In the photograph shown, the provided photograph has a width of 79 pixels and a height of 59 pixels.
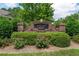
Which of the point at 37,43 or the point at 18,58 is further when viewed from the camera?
the point at 37,43

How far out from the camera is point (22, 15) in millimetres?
9484

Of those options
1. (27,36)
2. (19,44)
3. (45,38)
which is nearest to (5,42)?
(19,44)

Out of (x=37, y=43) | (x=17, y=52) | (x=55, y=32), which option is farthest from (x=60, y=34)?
(x=17, y=52)

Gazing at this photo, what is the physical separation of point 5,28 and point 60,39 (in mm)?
1859

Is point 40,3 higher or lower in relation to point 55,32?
higher

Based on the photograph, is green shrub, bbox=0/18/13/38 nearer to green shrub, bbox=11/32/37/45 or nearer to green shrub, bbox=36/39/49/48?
green shrub, bbox=11/32/37/45

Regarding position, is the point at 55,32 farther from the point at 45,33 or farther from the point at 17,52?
the point at 17,52

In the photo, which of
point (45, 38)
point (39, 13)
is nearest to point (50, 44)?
point (45, 38)

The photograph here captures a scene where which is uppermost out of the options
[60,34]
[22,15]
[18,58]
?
[22,15]

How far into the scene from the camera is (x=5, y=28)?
9.80m

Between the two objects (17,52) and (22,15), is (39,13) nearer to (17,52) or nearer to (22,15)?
(22,15)

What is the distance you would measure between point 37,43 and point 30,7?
1.18 meters

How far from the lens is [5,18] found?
9.59 meters

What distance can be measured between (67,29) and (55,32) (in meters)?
0.41
